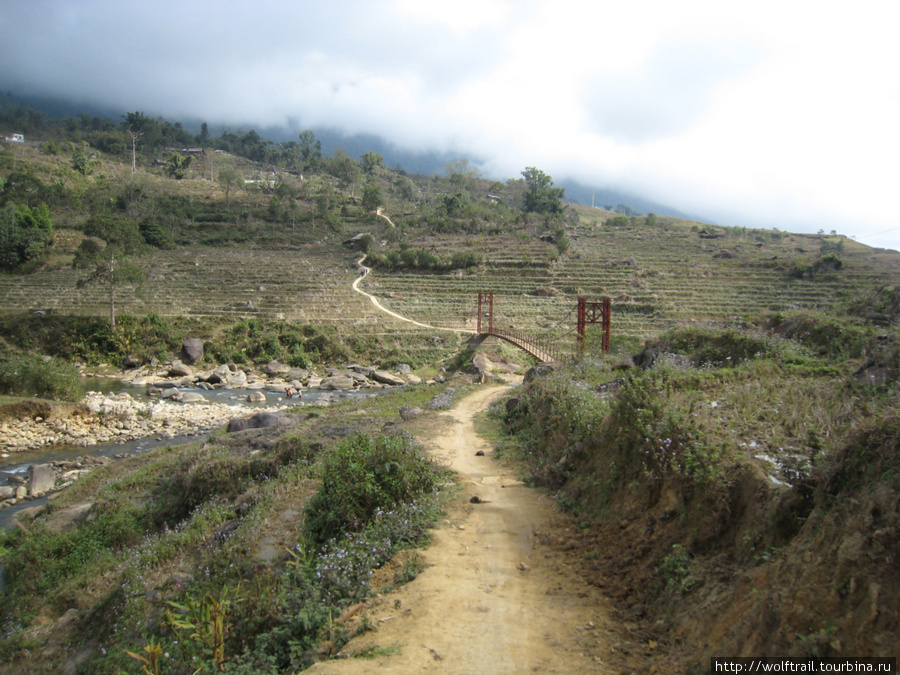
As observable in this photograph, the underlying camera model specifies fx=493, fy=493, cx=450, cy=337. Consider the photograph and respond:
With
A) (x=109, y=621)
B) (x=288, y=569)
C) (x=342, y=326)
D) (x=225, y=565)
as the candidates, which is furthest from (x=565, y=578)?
(x=342, y=326)

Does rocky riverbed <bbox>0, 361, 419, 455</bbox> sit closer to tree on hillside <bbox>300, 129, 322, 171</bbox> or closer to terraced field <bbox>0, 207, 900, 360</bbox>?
terraced field <bbox>0, 207, 900, 360</bbox>

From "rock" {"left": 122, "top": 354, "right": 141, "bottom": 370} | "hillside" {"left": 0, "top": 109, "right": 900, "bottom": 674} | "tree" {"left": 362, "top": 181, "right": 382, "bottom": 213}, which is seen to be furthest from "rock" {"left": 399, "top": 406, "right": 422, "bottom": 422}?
"tree" {"left": 362, "top": 181, "right": 382, "bottom": 213}

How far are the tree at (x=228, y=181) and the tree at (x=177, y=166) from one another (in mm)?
6436

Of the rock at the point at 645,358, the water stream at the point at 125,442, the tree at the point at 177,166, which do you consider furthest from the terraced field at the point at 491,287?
the tree at the point at 177,166

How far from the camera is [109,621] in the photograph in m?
7.14

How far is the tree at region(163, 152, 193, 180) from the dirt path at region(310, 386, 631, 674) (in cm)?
8532

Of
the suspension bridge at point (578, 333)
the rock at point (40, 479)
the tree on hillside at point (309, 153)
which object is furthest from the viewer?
the tree on hillside at point (309, 153)

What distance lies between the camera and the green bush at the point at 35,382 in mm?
19641

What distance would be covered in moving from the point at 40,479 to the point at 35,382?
8.59 meters

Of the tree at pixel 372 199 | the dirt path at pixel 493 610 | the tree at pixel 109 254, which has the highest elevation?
the tree at pixel 372 199

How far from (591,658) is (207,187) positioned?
81.8 metres

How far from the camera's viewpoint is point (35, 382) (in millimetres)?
19719

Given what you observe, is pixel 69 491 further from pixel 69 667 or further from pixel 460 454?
pixel 460 454

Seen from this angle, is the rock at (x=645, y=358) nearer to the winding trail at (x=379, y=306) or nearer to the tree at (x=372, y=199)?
the winding trail at (x=379, y=306)
